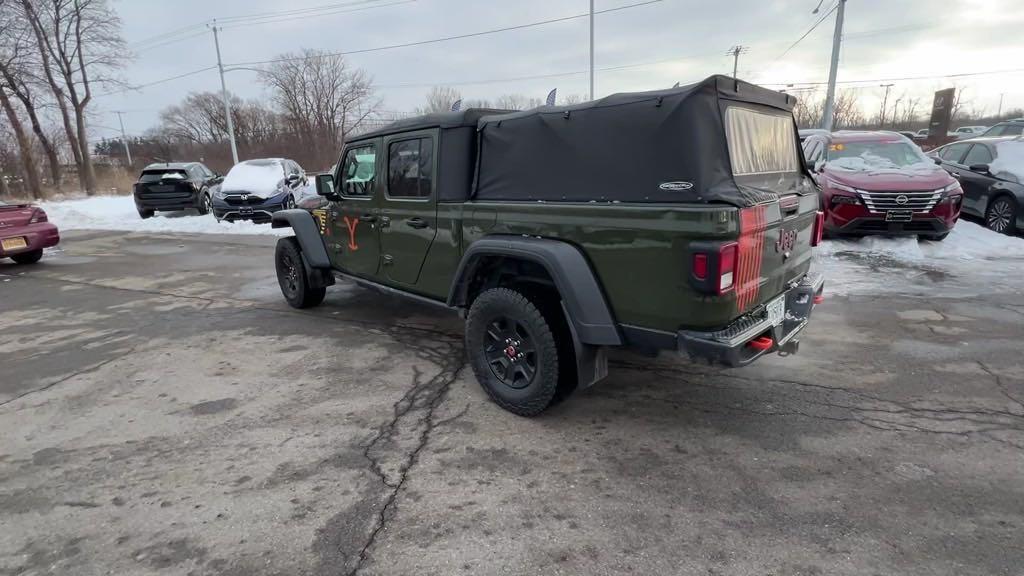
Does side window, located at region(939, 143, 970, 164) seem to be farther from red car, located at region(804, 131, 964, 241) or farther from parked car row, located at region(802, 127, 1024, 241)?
red car, located at region(804, 131, 964, 241)

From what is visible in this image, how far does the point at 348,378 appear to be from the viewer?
14.1 ft

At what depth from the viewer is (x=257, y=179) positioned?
13797 millimetres

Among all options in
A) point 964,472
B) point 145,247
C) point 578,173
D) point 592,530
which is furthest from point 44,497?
point 145,247

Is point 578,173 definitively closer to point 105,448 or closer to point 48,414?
point 105,448

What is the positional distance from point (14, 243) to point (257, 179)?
547cm

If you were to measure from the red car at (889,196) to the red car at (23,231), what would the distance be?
12.8m

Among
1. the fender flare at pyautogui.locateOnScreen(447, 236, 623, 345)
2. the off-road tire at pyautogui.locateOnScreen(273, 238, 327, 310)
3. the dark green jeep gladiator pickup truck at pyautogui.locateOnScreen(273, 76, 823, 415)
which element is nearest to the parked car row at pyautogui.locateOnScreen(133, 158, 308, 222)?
the off-road tire at pyautogui.locateOnScreen(273, 238, 327, 310)

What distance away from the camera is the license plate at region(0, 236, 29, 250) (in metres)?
8.95

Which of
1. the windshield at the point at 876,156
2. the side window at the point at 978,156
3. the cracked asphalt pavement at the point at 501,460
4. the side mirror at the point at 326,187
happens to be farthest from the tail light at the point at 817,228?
the side window at the point at 978,156

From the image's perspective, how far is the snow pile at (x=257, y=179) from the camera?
527 inches

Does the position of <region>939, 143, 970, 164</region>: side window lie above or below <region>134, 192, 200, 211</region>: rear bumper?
above

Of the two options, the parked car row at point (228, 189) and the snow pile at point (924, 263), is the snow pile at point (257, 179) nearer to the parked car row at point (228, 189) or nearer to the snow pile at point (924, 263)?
the parked car row at point (228, 189)

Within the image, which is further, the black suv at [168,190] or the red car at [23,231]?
the black suv at [168,190]

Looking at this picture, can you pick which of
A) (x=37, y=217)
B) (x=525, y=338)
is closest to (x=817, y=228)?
(x=525, y=338)
